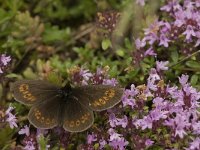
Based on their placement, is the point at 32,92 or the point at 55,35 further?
the point at 55,35

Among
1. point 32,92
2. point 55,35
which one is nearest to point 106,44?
point 55,35

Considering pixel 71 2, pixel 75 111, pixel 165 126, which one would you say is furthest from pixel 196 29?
pixel 71 2

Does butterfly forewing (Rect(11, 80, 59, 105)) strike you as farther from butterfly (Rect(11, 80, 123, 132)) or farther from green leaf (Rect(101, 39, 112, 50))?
green leaf (Rect(101, 39, 112, 50))

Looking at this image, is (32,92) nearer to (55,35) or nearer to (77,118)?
(77,118)

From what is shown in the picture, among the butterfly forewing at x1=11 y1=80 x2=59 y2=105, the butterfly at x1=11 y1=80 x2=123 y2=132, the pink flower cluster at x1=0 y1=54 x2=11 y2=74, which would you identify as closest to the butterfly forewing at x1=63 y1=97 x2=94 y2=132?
the butterfly at x1=11 y1=80 x2=123 y2=132

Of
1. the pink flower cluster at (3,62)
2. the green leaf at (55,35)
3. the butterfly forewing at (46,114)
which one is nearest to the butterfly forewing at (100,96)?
the butterfly forewing at (46,114)

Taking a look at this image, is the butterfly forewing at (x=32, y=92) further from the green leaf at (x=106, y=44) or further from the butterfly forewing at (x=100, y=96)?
the green leaf at (x=106, y=44)

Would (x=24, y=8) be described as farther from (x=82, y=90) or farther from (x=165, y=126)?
(x=165, y=126)

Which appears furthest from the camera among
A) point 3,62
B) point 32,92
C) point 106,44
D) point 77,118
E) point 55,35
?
point 55,35

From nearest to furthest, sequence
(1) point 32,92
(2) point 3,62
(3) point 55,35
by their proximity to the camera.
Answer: (1) point 32,92
(2) point 3,62
(3) point 55,35
